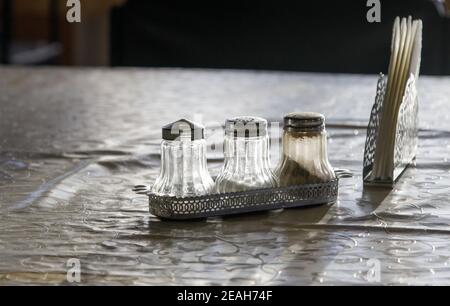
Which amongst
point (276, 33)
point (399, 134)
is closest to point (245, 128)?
point (399, 134)

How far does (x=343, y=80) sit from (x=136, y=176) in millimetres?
1022

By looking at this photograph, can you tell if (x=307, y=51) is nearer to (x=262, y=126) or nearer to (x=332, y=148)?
(x=332, y=148)

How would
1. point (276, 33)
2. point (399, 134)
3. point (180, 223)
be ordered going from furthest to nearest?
point (276, 33)
point (399, 134)
point (180, 223)

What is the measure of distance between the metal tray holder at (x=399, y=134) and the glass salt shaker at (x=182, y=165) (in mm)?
248

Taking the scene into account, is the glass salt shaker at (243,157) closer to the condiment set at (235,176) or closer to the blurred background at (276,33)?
the condiment set at (235,176)

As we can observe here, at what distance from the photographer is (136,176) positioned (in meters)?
1.30

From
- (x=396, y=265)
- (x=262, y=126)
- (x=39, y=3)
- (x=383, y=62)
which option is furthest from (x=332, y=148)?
(x=39, y=3)

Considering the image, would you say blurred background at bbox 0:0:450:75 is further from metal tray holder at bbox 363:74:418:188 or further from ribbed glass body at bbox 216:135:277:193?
ribbed glass body at bbox 216:135:277:193

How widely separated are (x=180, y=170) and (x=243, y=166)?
0.07 m

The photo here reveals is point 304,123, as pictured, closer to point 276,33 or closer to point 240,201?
point 240,201

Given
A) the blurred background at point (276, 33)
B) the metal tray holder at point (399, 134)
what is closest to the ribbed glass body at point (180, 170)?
the metal tray holder at point (399, 134)

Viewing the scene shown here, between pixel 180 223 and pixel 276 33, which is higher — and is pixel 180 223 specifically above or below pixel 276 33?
below

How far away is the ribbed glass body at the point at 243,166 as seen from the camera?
1052mm

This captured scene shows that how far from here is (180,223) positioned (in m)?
1.02
